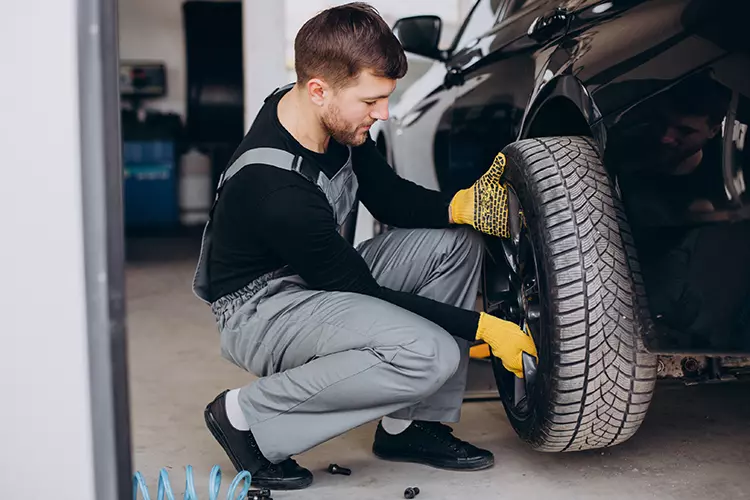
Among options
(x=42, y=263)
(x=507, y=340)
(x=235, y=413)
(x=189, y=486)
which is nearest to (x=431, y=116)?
(x=507, y=340)

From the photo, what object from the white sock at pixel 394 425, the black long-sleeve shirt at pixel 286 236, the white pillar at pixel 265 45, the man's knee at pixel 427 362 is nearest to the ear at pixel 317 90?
the black long-sleeve shirt at pixel 286 236

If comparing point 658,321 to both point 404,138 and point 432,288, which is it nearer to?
point 432,288

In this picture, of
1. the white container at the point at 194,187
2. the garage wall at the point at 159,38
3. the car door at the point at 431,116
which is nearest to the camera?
the car door at the point at 431,116

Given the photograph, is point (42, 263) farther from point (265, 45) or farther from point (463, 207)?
point (265, 45)

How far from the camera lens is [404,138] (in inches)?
135

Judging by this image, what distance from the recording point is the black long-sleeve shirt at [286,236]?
2020 millimetres

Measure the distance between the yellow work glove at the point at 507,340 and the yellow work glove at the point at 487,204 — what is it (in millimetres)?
254

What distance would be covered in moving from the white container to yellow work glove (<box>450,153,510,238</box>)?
244 inches

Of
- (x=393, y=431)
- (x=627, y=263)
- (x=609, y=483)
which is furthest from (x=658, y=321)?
(x=393, y=431)

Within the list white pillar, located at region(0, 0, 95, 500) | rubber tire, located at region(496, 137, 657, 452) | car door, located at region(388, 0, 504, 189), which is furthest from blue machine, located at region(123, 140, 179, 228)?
white pillar, located at region(0, 0, 95, 500)

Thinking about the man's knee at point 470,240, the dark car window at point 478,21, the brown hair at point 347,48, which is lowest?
the man's knee at point 470,240

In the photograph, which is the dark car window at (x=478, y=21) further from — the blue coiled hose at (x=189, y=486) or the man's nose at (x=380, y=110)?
the blue coiled hose at (x=189, y=486)

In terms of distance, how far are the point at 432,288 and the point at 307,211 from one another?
0.48 metres

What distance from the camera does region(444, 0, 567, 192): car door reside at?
7.26 ft
